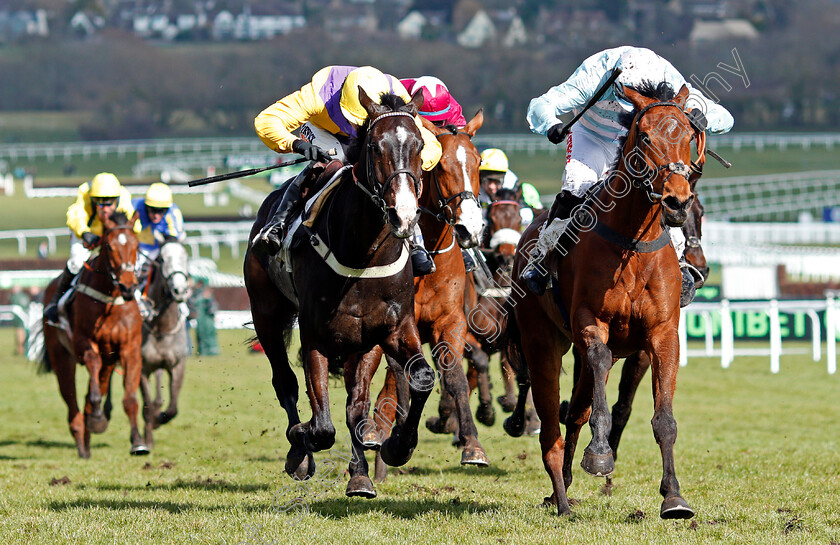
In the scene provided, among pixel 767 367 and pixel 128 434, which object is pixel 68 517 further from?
pixel 767 367

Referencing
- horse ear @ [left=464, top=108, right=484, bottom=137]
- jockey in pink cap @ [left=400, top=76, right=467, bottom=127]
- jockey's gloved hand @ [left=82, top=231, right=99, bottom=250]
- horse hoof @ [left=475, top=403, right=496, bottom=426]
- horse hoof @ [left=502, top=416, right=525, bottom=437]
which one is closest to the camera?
horse ear @ [left=464, top=108, right=484, bottom=137]

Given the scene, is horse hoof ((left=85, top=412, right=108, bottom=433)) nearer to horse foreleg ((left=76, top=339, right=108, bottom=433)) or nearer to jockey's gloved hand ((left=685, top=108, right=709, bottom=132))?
horse foreleg ((left=76, top=339, right=108, bottom=433))

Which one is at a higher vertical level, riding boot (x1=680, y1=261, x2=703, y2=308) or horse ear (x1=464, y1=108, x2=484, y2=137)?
horse ear (x1=464, y1=108, x2=484, y2=137)

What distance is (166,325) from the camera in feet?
36.5

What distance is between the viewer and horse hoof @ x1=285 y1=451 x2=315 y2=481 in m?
6.22

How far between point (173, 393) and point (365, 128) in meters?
6.47

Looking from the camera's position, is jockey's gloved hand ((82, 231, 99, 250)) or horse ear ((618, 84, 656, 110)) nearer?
horse ear ((618, 84, 656, 110))

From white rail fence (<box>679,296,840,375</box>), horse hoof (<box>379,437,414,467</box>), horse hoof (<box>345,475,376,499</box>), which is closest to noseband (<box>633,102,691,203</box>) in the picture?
horse hoof (<box>379,437,414,467</box>)

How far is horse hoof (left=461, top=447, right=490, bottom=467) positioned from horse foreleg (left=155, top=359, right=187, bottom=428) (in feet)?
16.5

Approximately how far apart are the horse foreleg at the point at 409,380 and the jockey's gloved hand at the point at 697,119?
164 centimetres

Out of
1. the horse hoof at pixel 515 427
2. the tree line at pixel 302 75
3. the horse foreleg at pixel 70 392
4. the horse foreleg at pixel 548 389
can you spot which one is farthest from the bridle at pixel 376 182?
the tree line at pixel 302 75

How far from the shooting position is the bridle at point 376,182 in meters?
5.01

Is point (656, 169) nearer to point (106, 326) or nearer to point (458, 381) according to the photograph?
point (458, 381)

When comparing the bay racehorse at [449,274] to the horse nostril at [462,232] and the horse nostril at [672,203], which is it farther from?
the horse nostril at [672,203]
